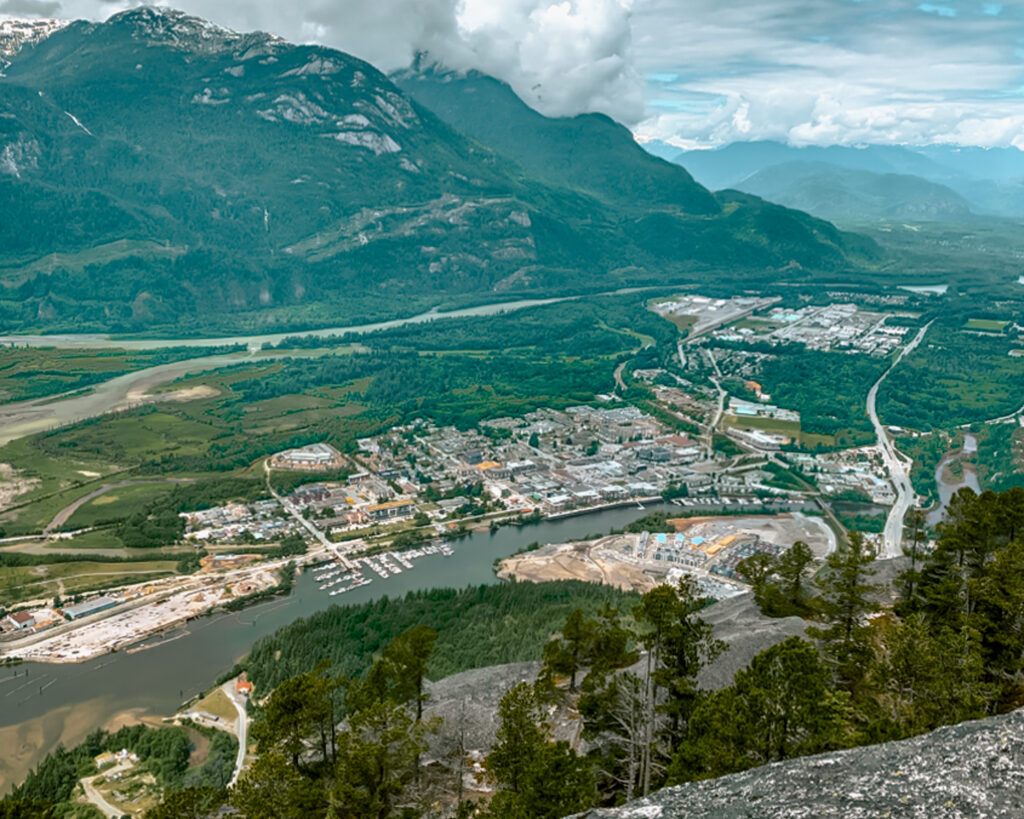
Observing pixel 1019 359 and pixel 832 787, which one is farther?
pixel 1019 359

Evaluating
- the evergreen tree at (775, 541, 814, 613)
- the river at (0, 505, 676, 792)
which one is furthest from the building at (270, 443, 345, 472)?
the evergreen tree at (775, 541, 814, 613)

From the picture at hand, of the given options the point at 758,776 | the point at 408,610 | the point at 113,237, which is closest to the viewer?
the point at 758,776

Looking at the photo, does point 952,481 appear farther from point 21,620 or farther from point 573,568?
point 21,620

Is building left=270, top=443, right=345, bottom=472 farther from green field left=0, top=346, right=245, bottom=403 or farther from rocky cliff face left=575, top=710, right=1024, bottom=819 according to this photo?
rocky cliff face left=575, top=710, right=1024, bottom=819

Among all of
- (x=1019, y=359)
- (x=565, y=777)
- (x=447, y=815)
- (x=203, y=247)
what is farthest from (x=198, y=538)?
(x=203, y=247)

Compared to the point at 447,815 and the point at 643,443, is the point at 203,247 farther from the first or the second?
the point at 447,815

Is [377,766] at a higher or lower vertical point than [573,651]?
higher

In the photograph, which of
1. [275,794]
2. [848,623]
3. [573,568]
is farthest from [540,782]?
[573,568]

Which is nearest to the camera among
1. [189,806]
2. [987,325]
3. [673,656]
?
[189,806]
